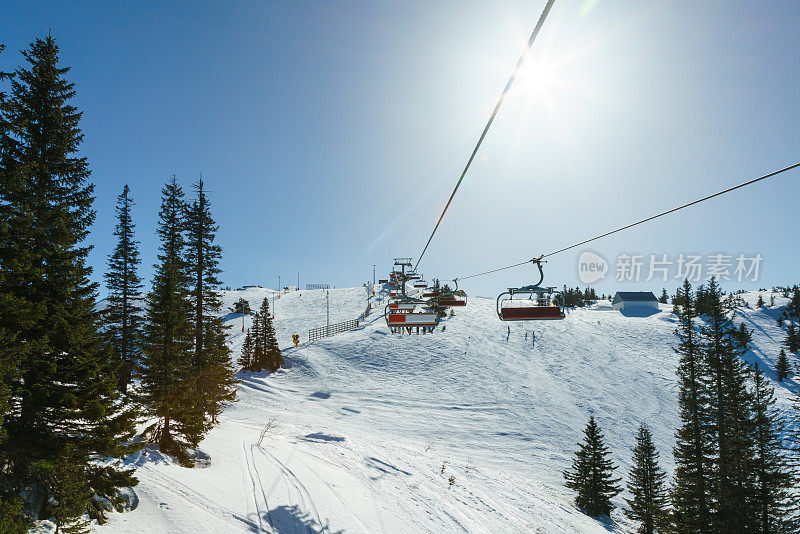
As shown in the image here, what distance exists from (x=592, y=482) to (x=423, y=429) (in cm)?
1092

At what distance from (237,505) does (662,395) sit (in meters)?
41.2

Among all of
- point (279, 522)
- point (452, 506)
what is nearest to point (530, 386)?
point (452, 506)

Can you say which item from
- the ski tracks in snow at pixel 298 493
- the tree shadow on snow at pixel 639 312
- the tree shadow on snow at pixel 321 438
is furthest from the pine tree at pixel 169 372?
the tree shadow on snow at pixel 639 312

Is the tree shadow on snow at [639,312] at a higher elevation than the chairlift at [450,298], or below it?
below

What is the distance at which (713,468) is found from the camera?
20.3m

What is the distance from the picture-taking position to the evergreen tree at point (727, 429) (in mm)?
18578

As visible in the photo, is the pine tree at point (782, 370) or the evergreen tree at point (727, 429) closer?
the evergreen tree at point (727, 429)

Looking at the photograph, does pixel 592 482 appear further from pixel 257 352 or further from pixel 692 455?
pixel 257 352

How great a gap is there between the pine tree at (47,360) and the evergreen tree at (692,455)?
90.8 feet

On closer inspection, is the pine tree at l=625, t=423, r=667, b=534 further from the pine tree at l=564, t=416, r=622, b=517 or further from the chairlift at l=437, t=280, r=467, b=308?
the chairlift at l=437, t=280, r=467, b=308

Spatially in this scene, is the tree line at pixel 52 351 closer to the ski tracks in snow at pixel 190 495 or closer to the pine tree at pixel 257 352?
the ski tracks in snow at pixel 190 495

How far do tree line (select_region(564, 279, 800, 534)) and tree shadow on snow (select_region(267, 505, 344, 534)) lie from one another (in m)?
17.7

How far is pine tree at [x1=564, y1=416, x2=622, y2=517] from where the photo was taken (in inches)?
775

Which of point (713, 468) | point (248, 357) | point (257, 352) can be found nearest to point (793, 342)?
point (713, 468)
